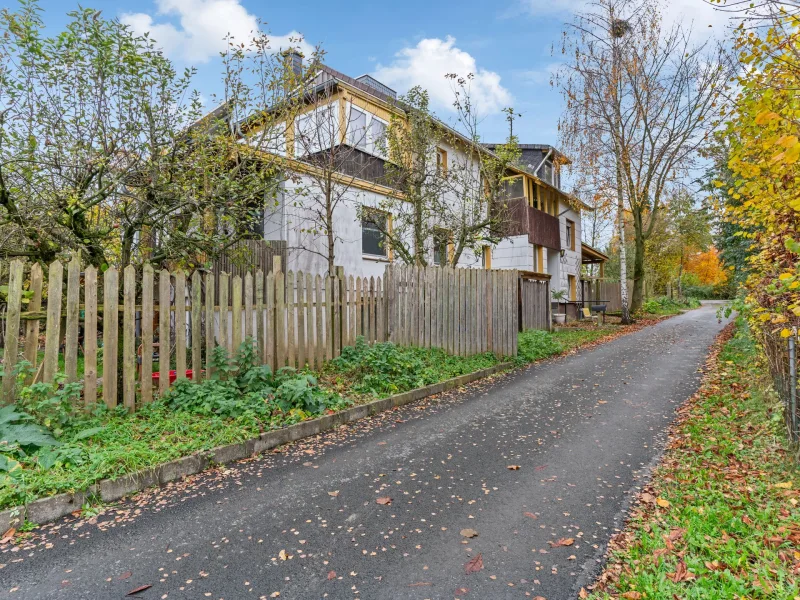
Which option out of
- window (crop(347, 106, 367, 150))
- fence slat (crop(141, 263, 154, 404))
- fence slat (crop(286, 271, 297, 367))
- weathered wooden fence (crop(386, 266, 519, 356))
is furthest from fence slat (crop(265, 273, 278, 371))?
window (crop(347, 106, 367, 150))

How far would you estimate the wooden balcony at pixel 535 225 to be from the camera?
1939 cm

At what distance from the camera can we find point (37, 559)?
2820mm

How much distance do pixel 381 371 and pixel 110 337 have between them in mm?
3721

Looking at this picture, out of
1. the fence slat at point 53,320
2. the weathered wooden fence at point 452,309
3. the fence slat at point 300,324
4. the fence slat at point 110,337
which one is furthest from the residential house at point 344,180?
the fence slat at point 53,320

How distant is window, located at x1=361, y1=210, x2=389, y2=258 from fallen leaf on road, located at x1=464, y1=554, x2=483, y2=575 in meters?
9.50

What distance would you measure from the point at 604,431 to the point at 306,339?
4607 mm

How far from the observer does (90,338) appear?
4.72 meters

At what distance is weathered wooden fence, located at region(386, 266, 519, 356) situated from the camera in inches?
368

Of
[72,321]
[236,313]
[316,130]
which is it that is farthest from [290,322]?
[316,130]

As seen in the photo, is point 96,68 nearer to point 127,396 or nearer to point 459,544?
point 127,396

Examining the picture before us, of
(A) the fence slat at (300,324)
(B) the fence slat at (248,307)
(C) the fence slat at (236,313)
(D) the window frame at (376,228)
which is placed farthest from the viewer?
(D) the window frame at (376,228)

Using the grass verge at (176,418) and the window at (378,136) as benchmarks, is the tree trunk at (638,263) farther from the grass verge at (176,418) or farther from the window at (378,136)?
the grass verge at (176,418)

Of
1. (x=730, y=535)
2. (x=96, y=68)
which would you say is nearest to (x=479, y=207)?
(x=96, y=68)

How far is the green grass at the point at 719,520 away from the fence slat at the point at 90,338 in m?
5.03
